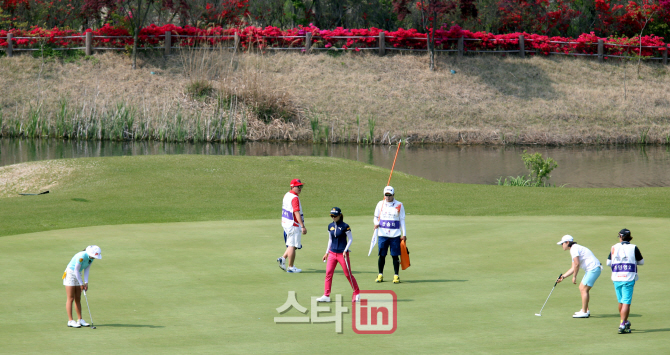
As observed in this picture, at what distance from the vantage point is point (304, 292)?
468 inches

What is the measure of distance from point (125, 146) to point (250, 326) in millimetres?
31393

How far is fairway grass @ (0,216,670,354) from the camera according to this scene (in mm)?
9266

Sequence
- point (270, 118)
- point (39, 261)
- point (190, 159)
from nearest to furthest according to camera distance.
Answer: point (39, 261) < point (190, 159) < point (270, 118)

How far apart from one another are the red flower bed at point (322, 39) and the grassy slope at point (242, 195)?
917 inches

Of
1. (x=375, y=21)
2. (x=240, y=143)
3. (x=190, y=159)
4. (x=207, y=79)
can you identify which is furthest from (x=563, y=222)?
(x=375, y=21)

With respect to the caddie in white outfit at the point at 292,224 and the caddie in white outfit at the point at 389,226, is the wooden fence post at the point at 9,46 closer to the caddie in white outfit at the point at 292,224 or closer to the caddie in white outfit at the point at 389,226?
the caddie in white outfit at the point at 292,224

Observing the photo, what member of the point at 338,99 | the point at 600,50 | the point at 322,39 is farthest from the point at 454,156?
the point at 600,50

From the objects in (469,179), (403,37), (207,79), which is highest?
(403,37)

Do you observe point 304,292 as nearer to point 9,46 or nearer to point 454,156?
point 454,156

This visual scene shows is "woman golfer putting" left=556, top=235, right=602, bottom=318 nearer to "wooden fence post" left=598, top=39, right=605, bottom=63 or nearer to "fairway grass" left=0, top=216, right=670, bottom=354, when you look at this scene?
"fairway grass" left=0, top=216, right=670, bottom=354

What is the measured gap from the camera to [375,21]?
58.7 meters

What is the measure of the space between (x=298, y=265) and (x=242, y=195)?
1023 centimetres

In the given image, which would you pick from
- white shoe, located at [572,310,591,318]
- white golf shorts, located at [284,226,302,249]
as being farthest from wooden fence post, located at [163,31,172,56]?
white shoe, located at [572,310,591,318]

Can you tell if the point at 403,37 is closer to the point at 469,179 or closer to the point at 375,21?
the point at 375,21
